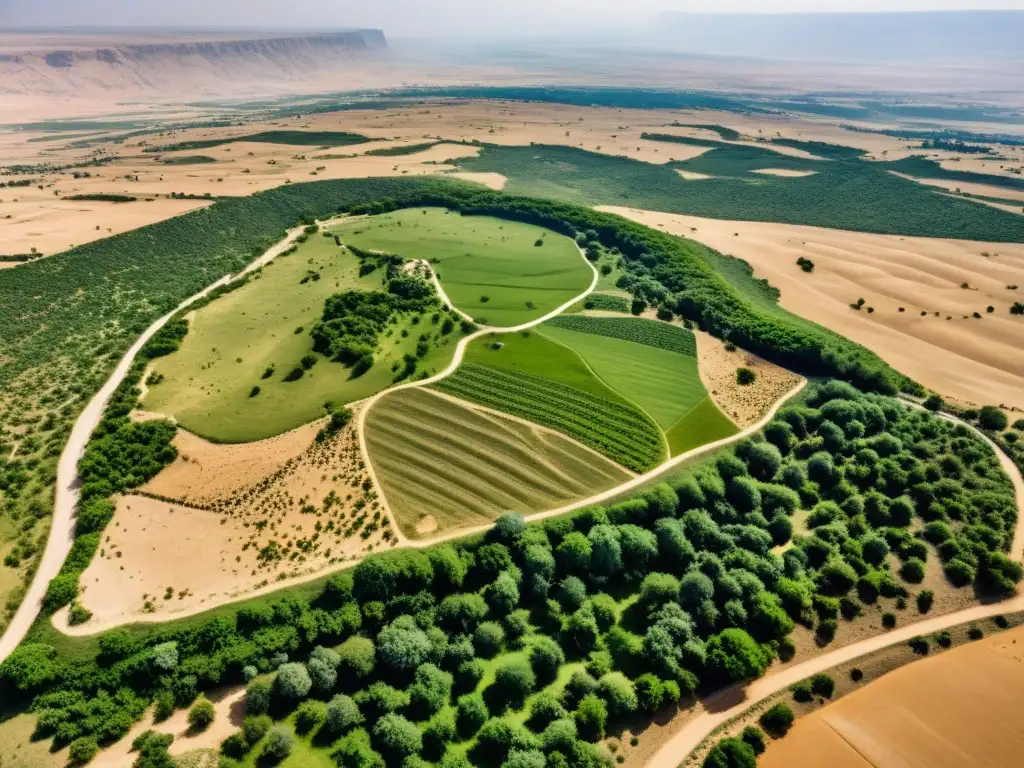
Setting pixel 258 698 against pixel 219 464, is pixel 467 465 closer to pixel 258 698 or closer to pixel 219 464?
pixel 219 464

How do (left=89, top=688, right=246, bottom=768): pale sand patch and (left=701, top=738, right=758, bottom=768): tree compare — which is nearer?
(left=89, top=688, right=246, bottom=768): pale sand patch

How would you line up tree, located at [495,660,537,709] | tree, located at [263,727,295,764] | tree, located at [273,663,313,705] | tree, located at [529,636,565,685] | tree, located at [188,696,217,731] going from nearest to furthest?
tree, located at [263,727,295,764], tree, located at [188,696,217,731], tree, located at [273,663,313,705], tree, located at [495,660,537,709], tree, located at [529,636,565,685]

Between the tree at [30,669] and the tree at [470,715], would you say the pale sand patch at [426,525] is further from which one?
the tree at [30,669]

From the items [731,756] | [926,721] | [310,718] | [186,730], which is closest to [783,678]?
[926,721]

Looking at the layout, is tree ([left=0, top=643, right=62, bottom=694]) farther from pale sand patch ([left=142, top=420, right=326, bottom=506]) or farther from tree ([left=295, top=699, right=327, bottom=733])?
tree ([left=295, top=699, right=327, bottom=733])

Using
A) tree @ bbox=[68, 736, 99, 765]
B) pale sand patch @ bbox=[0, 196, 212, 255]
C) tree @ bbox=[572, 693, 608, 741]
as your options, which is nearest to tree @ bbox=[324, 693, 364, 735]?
tree @ bbox=[68, 736, 99, 765]

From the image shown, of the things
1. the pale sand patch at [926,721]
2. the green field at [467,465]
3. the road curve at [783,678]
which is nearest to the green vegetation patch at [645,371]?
the green field at [467,465]
